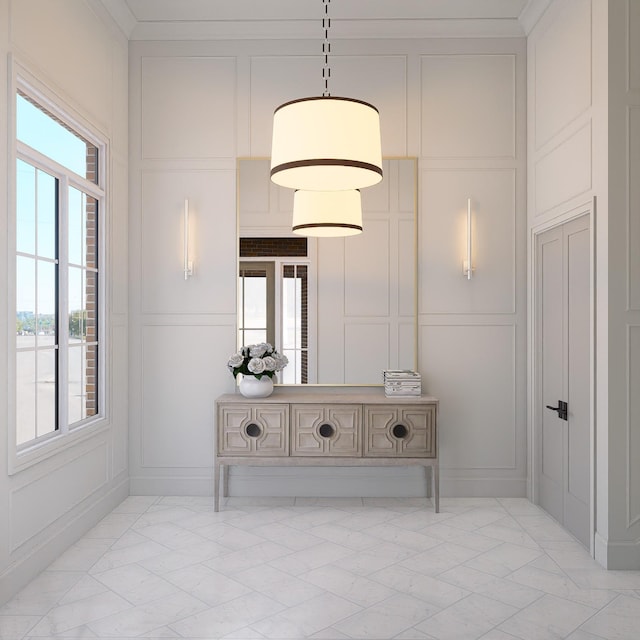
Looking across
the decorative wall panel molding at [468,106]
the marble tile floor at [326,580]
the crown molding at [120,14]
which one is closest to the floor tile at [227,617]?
the marble tile floor at [326,580]

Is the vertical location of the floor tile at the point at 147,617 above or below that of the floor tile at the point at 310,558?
above

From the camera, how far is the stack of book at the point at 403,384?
181 inches

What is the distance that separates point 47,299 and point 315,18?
2.95 metres

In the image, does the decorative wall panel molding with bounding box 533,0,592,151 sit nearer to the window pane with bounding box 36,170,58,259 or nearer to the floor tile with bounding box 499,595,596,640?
the floor tile with bounding box 499,595,596,640

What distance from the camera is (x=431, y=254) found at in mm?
4867

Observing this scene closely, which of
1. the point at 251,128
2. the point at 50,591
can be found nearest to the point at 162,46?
the point at 251,128

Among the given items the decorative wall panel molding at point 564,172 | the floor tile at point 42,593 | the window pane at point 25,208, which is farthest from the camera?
the decorative wall panel molding at point 564,172

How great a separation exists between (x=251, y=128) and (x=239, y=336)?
167cm

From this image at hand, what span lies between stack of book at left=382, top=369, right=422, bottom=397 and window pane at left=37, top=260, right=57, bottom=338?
7.77 ft

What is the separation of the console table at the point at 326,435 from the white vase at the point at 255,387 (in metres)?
0.11

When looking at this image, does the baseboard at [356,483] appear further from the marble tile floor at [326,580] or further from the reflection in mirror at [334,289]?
the reflection in mirror at [334,289]

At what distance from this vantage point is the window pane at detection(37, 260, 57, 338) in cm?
353

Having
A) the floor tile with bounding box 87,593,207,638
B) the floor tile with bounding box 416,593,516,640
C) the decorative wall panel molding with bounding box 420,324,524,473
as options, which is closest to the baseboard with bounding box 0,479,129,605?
the floor tile with bounding box 87,593,207,638

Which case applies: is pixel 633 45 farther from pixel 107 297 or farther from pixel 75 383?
pixel 75 383
